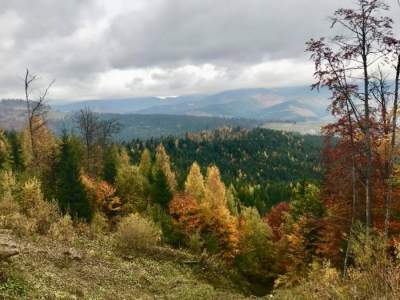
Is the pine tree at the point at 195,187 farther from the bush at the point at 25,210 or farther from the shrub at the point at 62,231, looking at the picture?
the shrub at the point at 62,231

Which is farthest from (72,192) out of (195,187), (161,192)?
(195,187)

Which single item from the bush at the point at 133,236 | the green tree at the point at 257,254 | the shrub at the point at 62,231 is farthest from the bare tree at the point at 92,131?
the shrub at the point at 62,231

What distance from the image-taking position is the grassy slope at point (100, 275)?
1938cm

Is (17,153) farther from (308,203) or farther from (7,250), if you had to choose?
(7,250)

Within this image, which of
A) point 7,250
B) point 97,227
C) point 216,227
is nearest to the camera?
point 7,250

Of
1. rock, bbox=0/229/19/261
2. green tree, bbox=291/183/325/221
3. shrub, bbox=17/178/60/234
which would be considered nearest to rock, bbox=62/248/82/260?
shrub, bbox=17/178/60/234

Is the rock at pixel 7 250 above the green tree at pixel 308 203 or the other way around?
above

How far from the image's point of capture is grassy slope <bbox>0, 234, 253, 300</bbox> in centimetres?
1938

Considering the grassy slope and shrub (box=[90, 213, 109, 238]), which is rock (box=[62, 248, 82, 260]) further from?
shrub (box=[90, 213, 109, 238])

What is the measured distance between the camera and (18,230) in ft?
105

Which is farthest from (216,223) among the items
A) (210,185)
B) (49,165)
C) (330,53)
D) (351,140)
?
(330,53)

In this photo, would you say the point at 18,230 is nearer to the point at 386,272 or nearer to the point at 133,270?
the point at 133,270

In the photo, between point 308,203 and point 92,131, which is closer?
point 308,203

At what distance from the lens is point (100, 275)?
25891 millimetres
